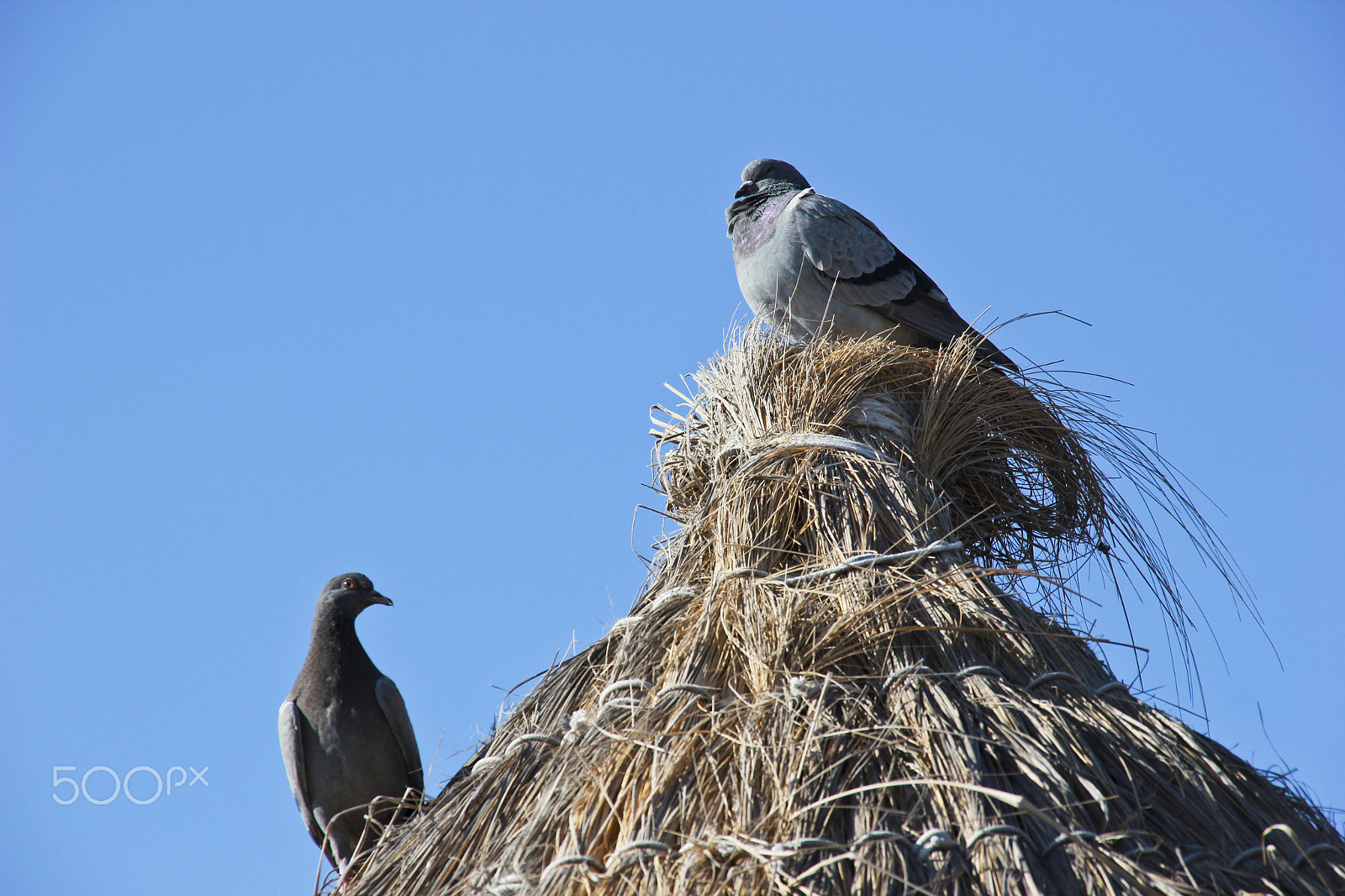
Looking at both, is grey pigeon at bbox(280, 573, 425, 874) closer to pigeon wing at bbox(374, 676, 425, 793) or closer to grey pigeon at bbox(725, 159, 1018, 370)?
pigeon wing at bbox(374, 676, 425, 793)

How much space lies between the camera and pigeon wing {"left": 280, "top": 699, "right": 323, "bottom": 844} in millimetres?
4117

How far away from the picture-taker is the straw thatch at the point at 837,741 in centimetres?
234

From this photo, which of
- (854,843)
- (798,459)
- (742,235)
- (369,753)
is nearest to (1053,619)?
(798,459)

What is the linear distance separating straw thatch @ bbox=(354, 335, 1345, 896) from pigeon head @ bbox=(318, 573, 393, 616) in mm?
1255

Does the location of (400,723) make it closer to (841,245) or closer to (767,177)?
(841,245)

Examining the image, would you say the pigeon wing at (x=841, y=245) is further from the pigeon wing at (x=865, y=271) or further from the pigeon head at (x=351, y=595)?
the pigeon head at (x=351, y=595)

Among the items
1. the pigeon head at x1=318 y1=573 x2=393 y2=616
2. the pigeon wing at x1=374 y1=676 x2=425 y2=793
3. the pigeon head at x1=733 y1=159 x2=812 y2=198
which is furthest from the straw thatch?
the pigeon head at x1=733 y1=159 x2=812 y2=198

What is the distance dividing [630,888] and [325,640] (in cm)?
227

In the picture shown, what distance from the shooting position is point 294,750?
4113 mm

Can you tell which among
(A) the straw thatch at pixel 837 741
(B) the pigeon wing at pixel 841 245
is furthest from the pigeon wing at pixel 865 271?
(A) the straw thatch at pixel 837 741

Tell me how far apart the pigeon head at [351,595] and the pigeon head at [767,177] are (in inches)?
115

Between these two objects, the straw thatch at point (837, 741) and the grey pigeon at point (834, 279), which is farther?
the grey pigeon at point (834, 279)

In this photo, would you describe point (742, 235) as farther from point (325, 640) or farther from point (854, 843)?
point (854, 843)

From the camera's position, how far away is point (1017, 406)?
13.7 ft
